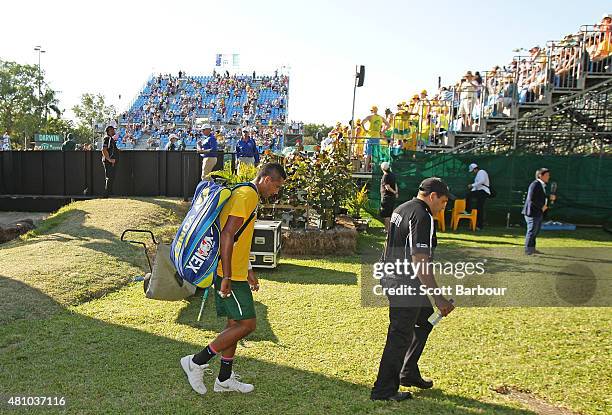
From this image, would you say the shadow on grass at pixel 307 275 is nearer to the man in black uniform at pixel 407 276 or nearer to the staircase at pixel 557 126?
the man in black uniform at pixel 407 276

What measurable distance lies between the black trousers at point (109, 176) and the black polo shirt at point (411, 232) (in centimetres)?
1150

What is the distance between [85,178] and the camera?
15.4m

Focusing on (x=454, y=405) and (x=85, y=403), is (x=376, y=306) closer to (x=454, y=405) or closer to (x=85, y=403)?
(x=454, y=405)

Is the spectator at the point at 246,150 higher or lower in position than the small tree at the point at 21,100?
lower

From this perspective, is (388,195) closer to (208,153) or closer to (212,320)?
(208,153)

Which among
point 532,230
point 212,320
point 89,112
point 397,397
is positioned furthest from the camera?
point 89,112

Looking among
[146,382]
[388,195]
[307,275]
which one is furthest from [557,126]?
[146,382]

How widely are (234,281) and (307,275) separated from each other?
468 centimetres

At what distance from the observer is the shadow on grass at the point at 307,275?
8266 mm

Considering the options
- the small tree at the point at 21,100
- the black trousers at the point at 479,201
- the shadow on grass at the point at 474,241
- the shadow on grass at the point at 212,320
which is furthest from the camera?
the small tree at the point at 21,100

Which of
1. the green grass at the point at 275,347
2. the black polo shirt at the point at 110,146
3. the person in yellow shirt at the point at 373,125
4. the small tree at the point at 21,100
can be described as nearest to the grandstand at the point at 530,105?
the person in yellow shirt at the point at 373,125

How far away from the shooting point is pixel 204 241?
153 inches

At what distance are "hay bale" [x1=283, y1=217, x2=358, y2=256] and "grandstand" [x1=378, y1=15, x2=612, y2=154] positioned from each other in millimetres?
8102

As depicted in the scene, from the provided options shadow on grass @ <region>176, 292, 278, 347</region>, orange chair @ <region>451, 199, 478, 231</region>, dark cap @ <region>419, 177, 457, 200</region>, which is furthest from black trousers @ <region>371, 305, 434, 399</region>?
orange chair @ <region>451, 199, 478, 231</region>
